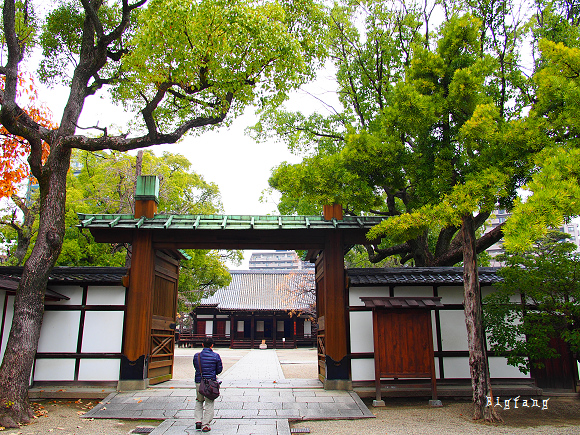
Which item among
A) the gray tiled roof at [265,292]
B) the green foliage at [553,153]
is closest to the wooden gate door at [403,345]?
the green foliage at [553,153]

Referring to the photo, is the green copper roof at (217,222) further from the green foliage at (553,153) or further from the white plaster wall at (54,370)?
the green foliage at (553,153)

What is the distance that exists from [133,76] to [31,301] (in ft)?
16.6

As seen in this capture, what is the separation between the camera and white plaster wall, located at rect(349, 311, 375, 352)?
29.1 feet

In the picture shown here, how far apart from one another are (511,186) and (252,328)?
2519 centimetres

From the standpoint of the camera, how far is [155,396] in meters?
8.14

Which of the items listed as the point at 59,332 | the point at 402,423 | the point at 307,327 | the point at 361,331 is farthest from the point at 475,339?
the point at 307,327

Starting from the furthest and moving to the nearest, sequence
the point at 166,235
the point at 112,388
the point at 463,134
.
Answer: the point at 166,235 → the point at 112,388 → the point at 463,134

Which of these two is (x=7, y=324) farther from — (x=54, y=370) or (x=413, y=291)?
(x=413, y=291)

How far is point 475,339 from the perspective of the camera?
23.2ft

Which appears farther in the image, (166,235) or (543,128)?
(166,235)

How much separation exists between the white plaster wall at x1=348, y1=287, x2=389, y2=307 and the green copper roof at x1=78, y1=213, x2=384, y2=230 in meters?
1.39

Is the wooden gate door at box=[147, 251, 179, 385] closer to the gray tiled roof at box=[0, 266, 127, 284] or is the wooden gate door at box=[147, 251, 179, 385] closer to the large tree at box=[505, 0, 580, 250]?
the gray tiled roof at box=[0, 266, 127, 284]

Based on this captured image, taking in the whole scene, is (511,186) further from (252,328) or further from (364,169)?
(252,328)

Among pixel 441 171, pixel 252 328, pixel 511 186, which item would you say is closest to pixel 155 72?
pixel 441 171
